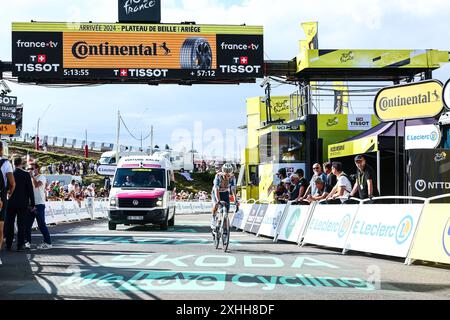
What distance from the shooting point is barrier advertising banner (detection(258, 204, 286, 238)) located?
19000 mm

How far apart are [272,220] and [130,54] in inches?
520

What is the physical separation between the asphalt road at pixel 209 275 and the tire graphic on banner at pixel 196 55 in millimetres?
15982

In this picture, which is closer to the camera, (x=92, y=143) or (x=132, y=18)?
(x=132, y=18)

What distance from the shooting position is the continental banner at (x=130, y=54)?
2938 cm

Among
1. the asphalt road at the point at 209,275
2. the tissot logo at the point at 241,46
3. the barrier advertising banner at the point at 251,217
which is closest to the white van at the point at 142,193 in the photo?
the barrier advertising banner at the point at 251,217

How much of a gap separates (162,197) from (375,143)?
7.71 metres

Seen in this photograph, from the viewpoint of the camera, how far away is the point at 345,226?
47.6 ft

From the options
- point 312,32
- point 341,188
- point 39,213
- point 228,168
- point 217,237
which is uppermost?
point 312,32

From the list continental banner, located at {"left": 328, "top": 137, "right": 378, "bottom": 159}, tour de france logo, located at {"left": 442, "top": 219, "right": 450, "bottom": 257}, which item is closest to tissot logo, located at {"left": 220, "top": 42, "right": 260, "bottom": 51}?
continental banner, located at {"left": 328, "top": 137, "right": 378, "bottom": 159}

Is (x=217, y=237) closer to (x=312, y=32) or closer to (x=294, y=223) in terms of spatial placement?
(x=294, y=223)

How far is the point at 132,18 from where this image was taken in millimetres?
30344

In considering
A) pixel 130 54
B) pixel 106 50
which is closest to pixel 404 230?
pixel 130 54
